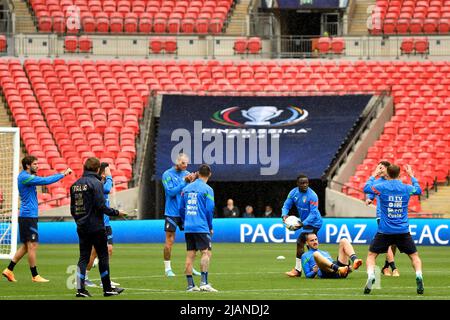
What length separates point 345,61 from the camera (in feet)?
159

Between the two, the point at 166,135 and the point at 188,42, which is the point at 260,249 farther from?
the point at 188,42

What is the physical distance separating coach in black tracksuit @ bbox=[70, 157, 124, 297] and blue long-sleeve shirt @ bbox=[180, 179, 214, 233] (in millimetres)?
1355

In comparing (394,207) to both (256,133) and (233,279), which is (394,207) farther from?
(256,133)

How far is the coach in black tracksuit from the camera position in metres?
18.2

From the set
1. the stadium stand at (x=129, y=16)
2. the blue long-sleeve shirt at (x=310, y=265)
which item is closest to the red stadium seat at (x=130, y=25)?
the stadium stand at (x=129, y=16)

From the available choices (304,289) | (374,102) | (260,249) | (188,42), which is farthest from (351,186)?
(304,289)

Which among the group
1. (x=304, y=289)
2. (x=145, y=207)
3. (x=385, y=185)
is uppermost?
(x=385, y=185)

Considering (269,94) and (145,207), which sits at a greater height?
(269,94)

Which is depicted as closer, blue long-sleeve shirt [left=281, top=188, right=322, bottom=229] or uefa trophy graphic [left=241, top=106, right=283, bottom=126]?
blue long-sleeve shirt [left=281, top=188, right=322, bottom=229]

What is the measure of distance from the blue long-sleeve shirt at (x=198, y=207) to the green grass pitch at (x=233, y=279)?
105cm

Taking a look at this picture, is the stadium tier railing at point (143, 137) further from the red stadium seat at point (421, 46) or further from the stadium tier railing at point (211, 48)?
the red stadium seat at point (421, 46)

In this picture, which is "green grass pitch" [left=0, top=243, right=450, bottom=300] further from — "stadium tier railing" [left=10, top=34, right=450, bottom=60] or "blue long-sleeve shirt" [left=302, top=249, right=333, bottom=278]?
"stadium tier railing" [left=10, top=34, right=450, bottom=60]

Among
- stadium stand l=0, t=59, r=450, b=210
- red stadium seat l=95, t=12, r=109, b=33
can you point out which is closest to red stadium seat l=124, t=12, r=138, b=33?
red stadium seat l=95, t=12, r=109, b=33

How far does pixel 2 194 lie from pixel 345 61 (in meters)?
23.9
